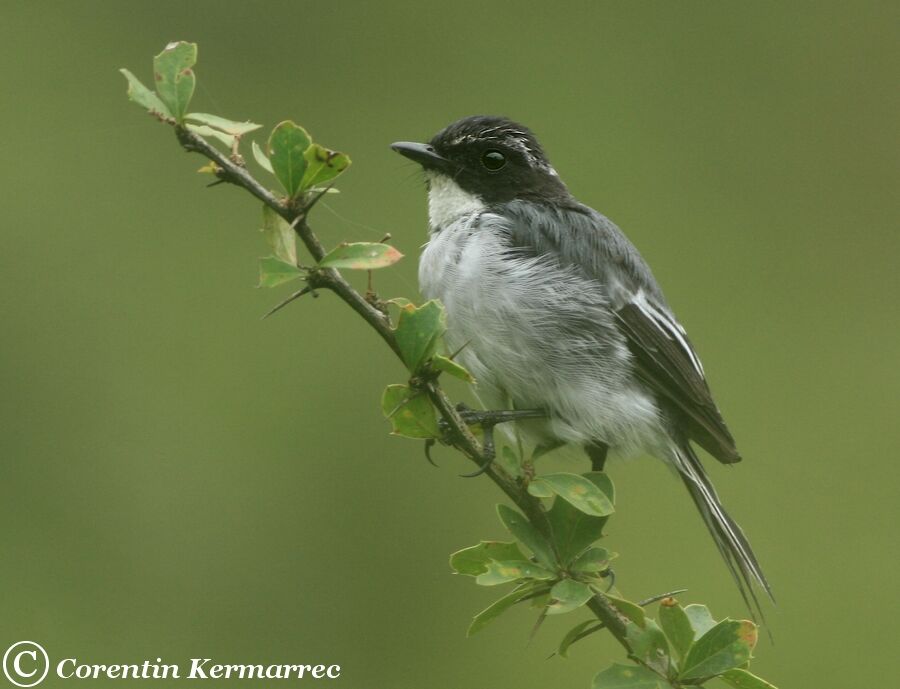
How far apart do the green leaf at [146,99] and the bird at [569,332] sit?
4.35 ft

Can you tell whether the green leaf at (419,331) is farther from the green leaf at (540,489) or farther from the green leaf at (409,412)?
the green leaf at (540,489)

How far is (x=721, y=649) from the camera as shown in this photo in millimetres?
1792

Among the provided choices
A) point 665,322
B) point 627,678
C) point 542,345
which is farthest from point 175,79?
point 665,322

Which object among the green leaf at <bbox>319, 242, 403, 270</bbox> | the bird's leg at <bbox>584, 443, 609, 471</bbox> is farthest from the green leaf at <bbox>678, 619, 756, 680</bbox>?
the bird's leg at <bbox>584, 443, 609, 471</bbox>

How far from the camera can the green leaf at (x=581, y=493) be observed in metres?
1.85

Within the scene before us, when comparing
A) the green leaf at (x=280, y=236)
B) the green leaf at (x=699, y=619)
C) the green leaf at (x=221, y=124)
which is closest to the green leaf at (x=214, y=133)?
the green leaf at (x=221, y=124)

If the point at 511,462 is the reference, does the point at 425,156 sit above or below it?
above

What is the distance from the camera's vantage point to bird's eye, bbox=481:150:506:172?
10.5 feet

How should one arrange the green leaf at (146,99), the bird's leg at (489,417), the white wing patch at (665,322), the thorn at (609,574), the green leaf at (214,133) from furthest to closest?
the white wing patch at (665,322)
the bird's leg at (489,417)
the thorn at (609,574)
the green leaf at (214,133)
the green leaf at (146,99)

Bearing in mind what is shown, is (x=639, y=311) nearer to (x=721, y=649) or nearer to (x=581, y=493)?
(x=581, y=493)

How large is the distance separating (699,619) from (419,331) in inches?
25.7

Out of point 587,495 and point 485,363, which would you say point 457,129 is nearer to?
point 485,363

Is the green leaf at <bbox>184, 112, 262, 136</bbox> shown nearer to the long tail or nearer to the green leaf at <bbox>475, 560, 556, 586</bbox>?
the green leaf at <bbox>475, 560, 556, 586</bbox>

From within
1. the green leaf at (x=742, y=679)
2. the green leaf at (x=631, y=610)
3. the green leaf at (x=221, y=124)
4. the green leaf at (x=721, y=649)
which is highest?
the green leaf at (x=221, y=124)
